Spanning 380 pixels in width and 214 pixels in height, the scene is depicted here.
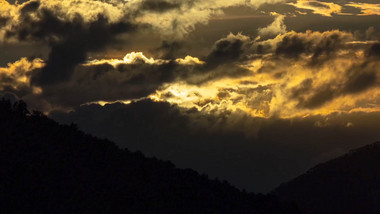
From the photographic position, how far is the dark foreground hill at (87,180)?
5630 inches

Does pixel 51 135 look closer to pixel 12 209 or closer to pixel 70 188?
pixel 70 188

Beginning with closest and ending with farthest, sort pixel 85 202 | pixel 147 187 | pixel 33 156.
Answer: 1. pixel 85 202
2. pixel 33 156
3. pixel 147 187

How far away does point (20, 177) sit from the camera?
146 metres

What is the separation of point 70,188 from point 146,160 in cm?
4052

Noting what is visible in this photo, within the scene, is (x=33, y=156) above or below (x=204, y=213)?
above

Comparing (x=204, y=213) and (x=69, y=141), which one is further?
(x=69, y=141)

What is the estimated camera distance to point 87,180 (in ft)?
509

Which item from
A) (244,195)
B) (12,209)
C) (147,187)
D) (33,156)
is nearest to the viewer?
(12,209)

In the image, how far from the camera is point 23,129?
168m

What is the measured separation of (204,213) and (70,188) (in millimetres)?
27485

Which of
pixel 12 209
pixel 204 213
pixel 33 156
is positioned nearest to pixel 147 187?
pixel 204 213

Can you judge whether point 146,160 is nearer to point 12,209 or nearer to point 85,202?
point 85,202

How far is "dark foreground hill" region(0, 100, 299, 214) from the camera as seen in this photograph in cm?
14300

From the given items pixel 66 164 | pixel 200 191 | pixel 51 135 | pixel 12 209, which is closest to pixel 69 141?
pixel 51 135
